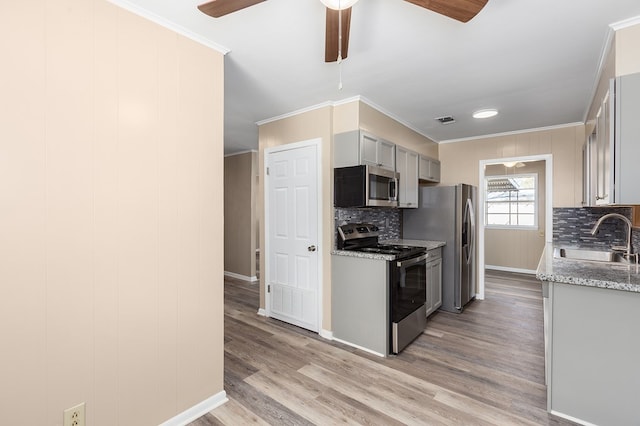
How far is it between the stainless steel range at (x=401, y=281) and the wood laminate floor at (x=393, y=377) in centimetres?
18

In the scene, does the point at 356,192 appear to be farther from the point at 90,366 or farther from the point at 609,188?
the point at 90,366

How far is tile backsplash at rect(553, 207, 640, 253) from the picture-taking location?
365 cm

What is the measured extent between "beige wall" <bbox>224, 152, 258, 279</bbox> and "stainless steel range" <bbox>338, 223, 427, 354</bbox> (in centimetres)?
282

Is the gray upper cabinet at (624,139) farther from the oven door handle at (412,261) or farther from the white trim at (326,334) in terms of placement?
the white trim at (326,334)

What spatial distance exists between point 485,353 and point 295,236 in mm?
2232

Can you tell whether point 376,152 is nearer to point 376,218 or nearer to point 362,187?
point 362,187

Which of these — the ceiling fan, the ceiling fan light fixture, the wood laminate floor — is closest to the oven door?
the wood laminate floor

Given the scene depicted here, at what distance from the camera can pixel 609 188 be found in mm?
1784

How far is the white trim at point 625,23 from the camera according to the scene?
5.89 ft

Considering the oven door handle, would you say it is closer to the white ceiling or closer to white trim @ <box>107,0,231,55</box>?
the white ceiling

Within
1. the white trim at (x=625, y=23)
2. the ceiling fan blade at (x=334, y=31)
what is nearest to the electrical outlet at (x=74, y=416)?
the ceiling fan blade at (x=334, y=31)

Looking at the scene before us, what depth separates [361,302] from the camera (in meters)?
2.94

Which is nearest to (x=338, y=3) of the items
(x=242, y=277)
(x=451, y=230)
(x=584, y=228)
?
(x=451, y=230)

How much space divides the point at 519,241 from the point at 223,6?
689 cm
